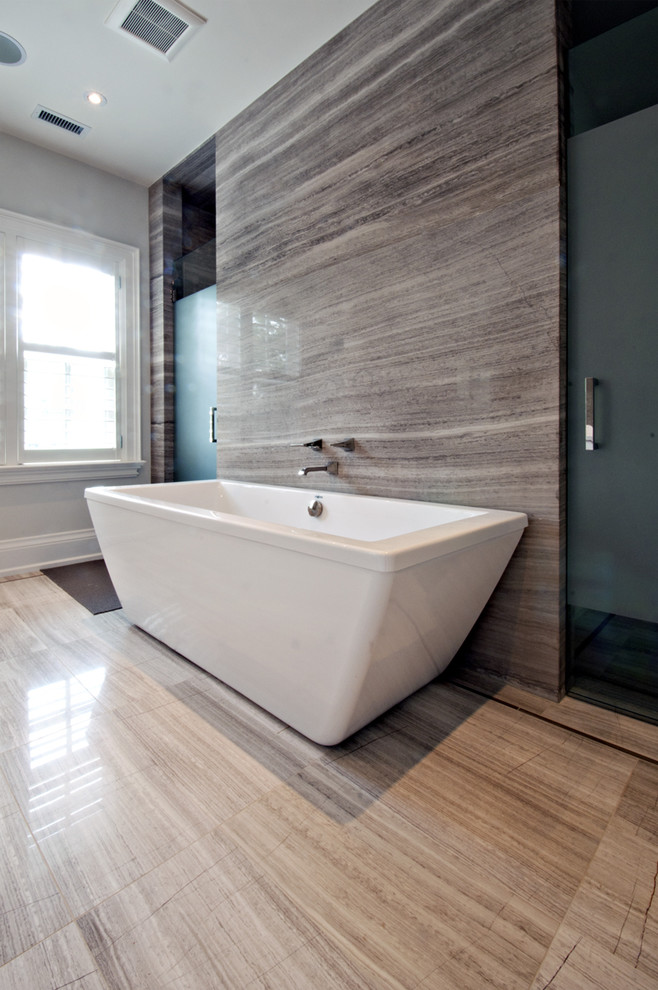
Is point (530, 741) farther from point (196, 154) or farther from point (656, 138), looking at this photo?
point (196, 154)

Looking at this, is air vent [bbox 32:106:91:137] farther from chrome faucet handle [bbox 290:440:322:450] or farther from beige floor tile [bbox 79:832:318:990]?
beige floor tile [bbox 79:832:318:990]

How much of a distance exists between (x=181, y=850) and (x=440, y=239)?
6.54ft

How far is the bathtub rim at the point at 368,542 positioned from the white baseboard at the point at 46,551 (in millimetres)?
1766

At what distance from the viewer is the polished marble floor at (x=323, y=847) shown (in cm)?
79

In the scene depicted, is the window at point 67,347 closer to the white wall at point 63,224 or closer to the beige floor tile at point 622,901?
the white wall at point 63,224

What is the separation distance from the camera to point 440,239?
1.81 meters

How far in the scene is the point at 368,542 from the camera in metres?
1.07

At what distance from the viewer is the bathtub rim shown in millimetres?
1052

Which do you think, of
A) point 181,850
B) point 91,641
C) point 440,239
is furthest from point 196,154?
point 181,850

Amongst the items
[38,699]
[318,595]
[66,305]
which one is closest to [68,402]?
[66,305]

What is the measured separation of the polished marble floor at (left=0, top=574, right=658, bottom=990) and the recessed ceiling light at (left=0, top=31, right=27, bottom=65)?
2.94 meters

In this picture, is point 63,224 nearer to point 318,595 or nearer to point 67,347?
point 67,347

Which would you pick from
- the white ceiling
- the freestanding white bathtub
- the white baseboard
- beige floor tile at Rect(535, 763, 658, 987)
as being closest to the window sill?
the white baseboard

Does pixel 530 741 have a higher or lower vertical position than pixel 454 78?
lower
